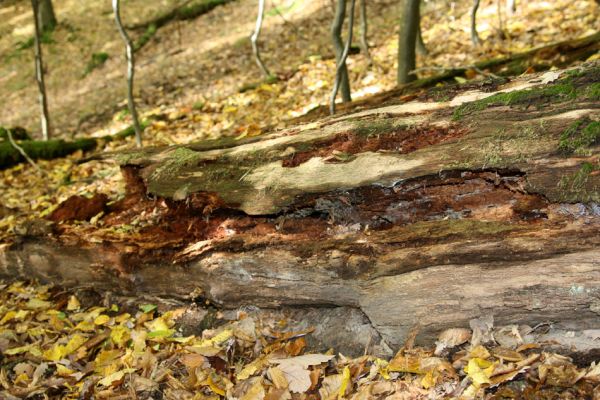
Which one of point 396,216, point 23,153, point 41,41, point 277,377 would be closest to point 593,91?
point 396,216

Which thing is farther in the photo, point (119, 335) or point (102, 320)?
point (102, 320)

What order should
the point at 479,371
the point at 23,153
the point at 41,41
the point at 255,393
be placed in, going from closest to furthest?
the point at 479,371 < the point at 255,393 < the point at 23,153 < the point at 41,41

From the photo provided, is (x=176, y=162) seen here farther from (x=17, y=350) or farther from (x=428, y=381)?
(x=428, y=381)

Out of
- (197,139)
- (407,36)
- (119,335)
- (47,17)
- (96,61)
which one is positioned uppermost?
(47,17)

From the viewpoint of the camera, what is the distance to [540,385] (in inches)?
99.3

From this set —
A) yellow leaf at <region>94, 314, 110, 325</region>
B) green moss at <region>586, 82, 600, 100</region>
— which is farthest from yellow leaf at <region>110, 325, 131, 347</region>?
green moss at <region>586, 82, 600, 100</region>

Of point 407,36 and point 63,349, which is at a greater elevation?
point 407,36

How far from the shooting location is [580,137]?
2.76 m

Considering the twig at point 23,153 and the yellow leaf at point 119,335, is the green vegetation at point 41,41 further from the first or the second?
the yellow leaf at point 119,335

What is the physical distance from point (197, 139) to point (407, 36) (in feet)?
11.0

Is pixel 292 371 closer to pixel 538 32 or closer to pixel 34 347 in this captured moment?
pixel 34 347

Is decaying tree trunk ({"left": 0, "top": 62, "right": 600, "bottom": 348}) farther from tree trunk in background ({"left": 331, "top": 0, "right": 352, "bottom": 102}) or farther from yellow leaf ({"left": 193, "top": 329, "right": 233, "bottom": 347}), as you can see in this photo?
tree trunk in background ({"left": 331, "top": 0, "right": 352, "bottom": 102})

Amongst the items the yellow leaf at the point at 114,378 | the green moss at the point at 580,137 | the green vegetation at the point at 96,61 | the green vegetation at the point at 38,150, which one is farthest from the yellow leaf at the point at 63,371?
the green vegetation at the point at 96,61

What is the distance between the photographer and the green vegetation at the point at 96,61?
42.8 ft
